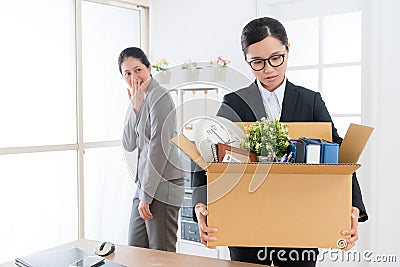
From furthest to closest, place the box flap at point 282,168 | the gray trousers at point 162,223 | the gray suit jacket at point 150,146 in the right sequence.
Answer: the gray trousers at point 162,223
the gray suit jacket at point 150,146
the box flap at point 282,168

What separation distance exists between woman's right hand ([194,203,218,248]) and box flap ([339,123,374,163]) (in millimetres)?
492

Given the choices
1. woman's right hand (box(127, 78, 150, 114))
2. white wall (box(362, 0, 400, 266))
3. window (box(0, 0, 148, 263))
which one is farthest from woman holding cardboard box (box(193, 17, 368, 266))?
window (box(0, 0, 148, 263))

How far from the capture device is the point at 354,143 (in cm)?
149

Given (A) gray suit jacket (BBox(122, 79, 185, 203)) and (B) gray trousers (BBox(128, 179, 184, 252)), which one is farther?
(B) gray trousers (BBox(128, 179, 184, 252))

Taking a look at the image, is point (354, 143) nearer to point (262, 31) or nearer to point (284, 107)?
point (284, 107)

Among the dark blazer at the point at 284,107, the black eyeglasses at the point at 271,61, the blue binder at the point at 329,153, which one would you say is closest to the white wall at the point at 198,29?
the dark blazer at the point at 284,107

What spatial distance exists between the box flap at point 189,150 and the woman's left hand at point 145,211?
1391 millimetres

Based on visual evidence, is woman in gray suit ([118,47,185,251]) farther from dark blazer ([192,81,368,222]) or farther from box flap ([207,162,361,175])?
box flap ([207,162,361,175])

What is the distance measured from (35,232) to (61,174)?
44 centimetres

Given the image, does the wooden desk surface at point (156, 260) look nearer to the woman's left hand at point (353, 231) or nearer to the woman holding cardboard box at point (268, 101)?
the woman holding cardboard box at point (268, 101)

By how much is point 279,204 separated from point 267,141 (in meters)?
0.20

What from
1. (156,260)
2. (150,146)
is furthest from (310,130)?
(150,146)

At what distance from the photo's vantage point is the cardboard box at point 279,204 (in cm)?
143

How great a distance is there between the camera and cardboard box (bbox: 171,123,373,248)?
1431mm
